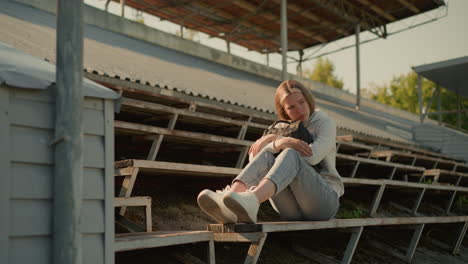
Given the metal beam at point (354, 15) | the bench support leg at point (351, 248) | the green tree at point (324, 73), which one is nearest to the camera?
the bench support leg at point (351, 248)

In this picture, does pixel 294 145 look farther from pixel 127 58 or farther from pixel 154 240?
pixel 127 58

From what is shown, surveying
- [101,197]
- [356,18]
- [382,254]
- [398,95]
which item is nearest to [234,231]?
[101,197]

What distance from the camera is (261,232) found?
2.63 metres

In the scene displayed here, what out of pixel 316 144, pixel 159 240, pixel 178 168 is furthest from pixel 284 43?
pixel 159 240

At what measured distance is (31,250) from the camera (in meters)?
1.94

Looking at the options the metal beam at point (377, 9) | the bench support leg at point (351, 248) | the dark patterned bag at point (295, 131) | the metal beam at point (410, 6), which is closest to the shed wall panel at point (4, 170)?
the dark patterned bag at point (295, 131)

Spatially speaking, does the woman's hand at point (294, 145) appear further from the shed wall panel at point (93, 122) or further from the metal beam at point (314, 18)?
the metal beam at point (314, 18)

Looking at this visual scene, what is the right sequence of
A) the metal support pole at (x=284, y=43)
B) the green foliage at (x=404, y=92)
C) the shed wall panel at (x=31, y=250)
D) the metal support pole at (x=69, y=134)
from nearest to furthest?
the metal support pole at (x=69, y=134) → the shed wall panel at (x=31, y=250) → the metal support pole at (x=284, y=43) → the green foliage at (x=404, y=92)

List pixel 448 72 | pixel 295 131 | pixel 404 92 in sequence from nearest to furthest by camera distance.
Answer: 1. pixel 295 131
2. pixel 448 72
3. pixel 404 92

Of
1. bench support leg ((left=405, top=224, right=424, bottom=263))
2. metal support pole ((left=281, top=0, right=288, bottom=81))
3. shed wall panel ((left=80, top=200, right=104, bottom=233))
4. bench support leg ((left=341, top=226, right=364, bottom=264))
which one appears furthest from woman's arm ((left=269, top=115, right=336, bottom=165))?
metal support pole ((left=281, top=0, right=288, bottom=81))

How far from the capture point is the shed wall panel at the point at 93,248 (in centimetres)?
209

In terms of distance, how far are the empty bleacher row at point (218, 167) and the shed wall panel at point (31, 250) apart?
331 mm

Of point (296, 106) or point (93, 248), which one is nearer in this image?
point (93, 248)

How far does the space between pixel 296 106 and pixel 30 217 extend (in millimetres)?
1687
